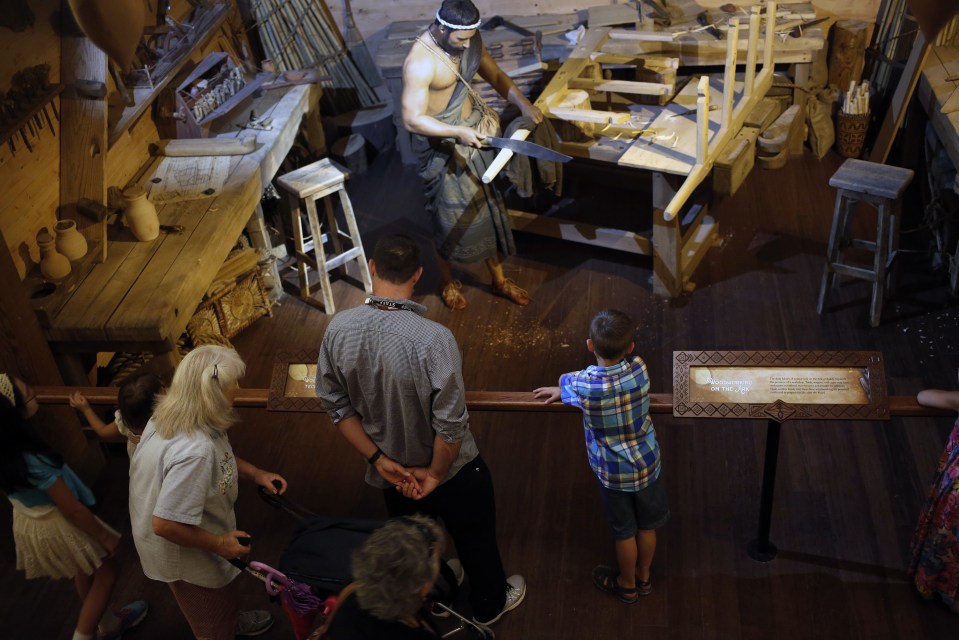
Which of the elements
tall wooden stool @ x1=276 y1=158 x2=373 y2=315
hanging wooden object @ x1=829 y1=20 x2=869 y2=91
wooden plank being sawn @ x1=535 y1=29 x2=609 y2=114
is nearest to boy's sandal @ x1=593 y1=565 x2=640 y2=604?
tall wooden stool @ x1=276 y1=158 x2=373 y2=315

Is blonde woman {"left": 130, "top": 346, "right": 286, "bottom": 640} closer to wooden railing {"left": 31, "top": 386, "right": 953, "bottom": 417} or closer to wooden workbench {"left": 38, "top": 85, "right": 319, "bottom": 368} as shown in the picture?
wooden railing {"left": 31, "top": 386, "right": 953, "bottom": 417}

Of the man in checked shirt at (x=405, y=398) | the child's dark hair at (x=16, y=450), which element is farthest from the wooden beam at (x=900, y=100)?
the child's dark hair at (x=16, y=450)

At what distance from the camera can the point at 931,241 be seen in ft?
17.2

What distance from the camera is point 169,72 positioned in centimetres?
507

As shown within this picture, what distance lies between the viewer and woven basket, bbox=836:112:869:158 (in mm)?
6013

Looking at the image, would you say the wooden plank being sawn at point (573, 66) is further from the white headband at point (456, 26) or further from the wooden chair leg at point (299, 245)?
the wooden chair leg at point (299, 245)

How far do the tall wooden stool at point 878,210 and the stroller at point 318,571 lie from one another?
292cm

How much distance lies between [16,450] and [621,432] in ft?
6.39

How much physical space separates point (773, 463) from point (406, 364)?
4.85 ft

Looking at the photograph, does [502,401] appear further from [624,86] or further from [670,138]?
[624,86]

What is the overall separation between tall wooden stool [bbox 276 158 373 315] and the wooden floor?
19 centimetres

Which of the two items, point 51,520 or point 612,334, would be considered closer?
point 612,334

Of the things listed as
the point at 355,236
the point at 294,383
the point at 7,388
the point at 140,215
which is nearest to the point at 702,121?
the point at 355,236

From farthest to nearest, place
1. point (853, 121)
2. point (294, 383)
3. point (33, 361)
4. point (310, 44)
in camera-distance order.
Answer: point (310, 44) → point (853, 121) → point (33, 361) → point (294, 383)
